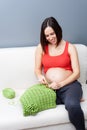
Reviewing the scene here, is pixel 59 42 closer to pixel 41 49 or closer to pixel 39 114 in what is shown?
pixel 41 49

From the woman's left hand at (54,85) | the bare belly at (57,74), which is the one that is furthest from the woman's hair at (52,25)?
the woman's left hand at (54,85)

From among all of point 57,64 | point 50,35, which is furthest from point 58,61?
point 50,35

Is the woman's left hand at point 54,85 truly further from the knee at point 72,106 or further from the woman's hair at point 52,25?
the woman's hair at point 52,25

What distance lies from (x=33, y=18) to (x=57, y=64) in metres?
0.54

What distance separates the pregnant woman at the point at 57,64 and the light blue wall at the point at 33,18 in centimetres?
28

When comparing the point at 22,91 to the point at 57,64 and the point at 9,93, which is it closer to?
the point at 9,93

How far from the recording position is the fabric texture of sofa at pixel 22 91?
5.85 feet

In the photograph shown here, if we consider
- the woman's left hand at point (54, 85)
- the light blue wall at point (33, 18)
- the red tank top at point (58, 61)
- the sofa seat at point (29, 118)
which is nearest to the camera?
the sofa seat at point (29, 118)

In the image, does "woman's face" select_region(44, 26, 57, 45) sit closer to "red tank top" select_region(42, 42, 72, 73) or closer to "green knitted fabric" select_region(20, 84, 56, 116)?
"red tank top" select_region(42, 42, 72, 73)

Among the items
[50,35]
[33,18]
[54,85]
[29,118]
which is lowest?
[29,118]

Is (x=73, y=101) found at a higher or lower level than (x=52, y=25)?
lower

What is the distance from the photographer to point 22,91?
2246 mm

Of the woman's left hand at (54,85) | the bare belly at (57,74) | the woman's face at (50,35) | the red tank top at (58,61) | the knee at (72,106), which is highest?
the woman's face at (50,35)

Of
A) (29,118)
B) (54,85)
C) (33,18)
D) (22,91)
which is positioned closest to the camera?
(29,118)
